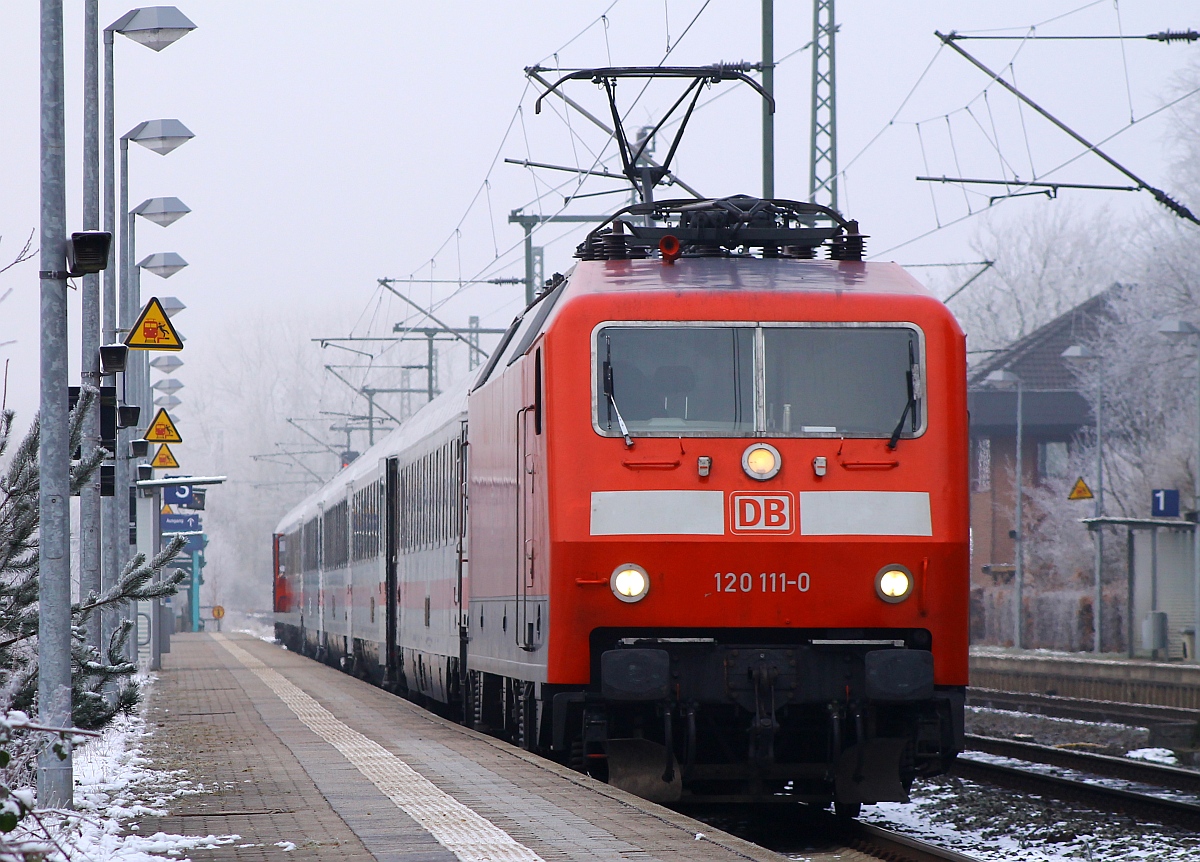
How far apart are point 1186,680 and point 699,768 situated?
57.6 feet

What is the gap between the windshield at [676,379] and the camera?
9836 mm

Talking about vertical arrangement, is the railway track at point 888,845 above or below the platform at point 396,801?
below

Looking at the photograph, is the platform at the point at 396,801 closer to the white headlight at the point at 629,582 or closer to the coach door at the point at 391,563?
the white headlight at the point at 629,582

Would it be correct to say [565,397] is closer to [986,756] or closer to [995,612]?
[986,756]

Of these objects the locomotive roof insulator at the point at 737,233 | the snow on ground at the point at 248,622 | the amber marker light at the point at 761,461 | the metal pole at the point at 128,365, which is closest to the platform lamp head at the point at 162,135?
the metal pole at the point at 128,365

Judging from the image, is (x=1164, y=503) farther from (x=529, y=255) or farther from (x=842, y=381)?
(x=842, y=381)

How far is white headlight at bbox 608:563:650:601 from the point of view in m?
9.61

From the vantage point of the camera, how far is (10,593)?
30.0 feet

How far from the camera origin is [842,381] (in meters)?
9.98

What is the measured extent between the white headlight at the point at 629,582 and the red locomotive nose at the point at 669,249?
6.53 ft

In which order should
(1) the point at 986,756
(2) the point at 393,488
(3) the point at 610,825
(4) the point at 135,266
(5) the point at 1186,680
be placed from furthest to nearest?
1. (4) the point at 135,266
2. (5) the point at 1186,680
3. (2) the point at 393,488
4. (1) the point at 986,756
5. (3) the point at 610,825

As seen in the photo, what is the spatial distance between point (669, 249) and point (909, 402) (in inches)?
67.6

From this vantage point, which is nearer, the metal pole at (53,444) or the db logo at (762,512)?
the metal pole at (53,444)

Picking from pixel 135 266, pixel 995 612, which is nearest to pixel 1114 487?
pixel 995 612
